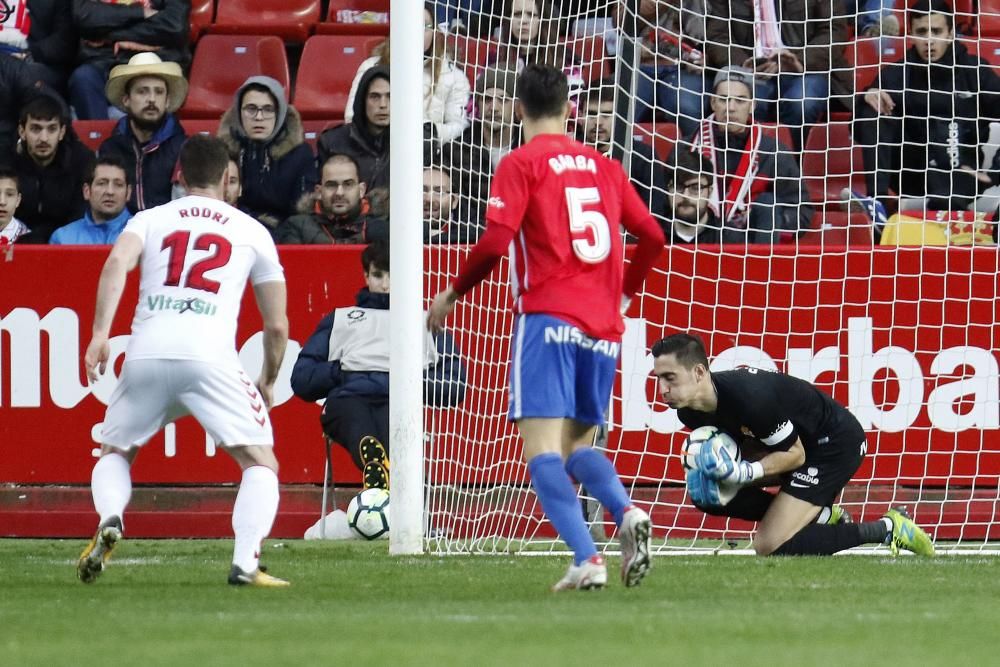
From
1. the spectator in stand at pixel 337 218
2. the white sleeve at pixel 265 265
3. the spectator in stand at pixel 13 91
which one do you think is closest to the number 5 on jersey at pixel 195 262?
the white sleeve at pixel 265 265

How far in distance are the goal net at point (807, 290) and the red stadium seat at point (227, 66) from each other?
3889mm

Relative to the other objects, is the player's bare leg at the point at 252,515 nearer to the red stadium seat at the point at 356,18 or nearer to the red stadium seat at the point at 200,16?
the red stadium seat at the point at 356,18

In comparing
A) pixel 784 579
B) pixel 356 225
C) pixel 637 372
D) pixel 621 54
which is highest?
pixel 621 54

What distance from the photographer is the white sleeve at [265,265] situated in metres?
6.89

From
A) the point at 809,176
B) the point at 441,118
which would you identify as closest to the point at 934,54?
the point at 809,176

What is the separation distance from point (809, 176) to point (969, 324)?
135 centimetres

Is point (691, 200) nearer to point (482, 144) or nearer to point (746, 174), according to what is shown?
point (746, 174)

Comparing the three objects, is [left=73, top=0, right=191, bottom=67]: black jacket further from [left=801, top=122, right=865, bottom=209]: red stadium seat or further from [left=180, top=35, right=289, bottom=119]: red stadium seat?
[left=801, top=122, right=865, bottom=209]: red stadium seat

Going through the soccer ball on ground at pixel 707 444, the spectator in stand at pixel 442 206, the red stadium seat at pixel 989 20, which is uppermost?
the red stadium seat at pixel 989 20

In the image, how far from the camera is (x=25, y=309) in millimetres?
10805

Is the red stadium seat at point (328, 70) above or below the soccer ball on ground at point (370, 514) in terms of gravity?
above

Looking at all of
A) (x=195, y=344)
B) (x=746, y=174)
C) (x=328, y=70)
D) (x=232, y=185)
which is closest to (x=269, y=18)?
(x=328, y=70)

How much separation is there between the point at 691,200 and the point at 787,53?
1.36 metres

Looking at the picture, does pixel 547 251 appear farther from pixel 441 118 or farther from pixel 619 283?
pixel 441 118
